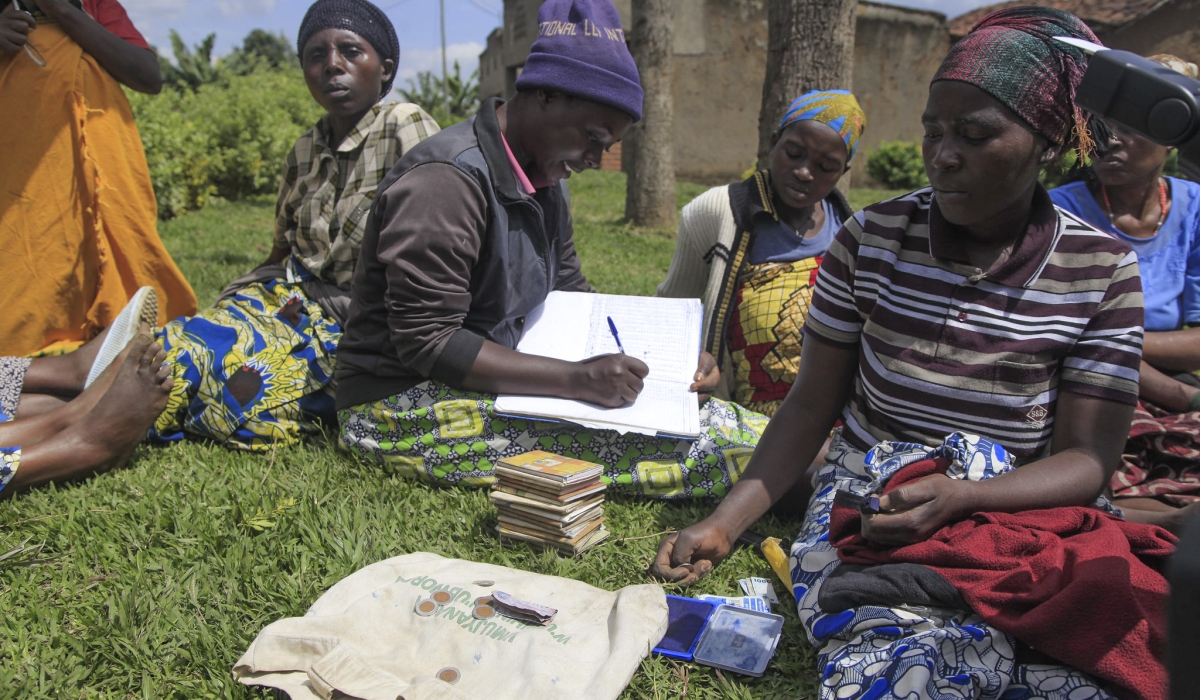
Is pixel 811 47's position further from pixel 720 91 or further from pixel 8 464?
pixel 720 91

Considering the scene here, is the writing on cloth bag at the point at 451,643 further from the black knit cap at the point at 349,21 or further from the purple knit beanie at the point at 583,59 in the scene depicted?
the black knit cap at the point at 349,21

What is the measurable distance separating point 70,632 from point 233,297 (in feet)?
5.86

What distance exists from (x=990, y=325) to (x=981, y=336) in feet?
0.11

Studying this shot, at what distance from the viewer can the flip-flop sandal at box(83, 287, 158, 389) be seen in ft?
11.1

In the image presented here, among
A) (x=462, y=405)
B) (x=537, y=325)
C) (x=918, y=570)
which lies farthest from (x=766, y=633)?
(x=537, y=325)

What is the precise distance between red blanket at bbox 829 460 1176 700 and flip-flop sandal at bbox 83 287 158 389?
2981 mm

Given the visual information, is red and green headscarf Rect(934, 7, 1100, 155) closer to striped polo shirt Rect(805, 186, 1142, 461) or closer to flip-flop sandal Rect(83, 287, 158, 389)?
striped polo shirt Rect(805, 186, 1142, 461)

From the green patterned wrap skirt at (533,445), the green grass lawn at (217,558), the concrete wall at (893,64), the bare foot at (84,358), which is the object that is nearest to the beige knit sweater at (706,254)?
the green patterned wrap skirt at (533,445)

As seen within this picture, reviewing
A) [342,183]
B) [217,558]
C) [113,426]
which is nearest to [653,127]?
[342,183]

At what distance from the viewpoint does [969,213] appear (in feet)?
6.67

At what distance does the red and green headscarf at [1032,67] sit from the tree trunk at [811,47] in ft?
9.66

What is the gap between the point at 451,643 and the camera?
1975 mm

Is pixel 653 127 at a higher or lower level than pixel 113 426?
higher

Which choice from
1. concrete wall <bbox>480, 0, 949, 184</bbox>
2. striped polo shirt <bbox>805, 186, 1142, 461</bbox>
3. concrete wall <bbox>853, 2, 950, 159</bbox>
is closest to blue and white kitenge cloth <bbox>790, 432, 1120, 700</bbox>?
striped polo shirt <bbox>805, 186, 1142, 461</bbox>
